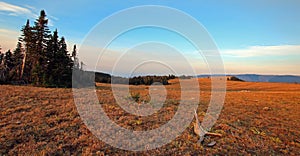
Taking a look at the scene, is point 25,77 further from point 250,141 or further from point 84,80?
point 250,141

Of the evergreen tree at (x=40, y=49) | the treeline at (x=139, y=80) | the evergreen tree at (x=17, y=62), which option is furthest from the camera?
the evergreen tree at (x=17, y=62)

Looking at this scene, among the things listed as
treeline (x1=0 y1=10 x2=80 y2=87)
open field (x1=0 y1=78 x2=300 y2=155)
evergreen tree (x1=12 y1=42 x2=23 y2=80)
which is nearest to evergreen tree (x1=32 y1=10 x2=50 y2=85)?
treeline (x1=0 y1=10 x2=80 y2=87)

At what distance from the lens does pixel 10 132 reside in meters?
8.03

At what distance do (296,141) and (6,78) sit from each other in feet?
141

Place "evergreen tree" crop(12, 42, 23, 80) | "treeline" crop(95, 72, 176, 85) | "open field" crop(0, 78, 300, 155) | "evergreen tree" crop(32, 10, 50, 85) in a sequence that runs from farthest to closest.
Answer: "evergreen tree" crop(12, 42, 23, 80)
"evergreen tree" crop(32, 10, 50, 85)
"treeline" crop(95, 72, 176, 85)
"open field" crop(0, 78, 300, 155)

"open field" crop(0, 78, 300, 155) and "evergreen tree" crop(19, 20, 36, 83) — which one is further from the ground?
"evergreen tree" crop(19, 20, 36, 83)

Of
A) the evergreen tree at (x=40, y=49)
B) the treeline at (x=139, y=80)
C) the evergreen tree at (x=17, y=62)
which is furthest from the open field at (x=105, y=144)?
the evergreen tree at (x=17, y=62)

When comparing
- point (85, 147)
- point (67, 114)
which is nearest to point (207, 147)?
point (85, 147)

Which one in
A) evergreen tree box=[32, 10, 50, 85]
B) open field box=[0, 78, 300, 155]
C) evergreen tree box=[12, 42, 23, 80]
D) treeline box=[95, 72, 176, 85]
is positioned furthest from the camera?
evergreen tree box=[12, 42, 23, 80]

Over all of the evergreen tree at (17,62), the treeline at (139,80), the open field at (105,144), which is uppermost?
the evergreen tree at (17,62)

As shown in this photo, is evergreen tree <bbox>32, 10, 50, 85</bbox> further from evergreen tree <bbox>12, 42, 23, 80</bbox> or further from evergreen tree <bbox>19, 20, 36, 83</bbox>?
evergreen tree <bbox>12, 42, 23, 80</bbox>

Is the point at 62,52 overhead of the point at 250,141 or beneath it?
overhead

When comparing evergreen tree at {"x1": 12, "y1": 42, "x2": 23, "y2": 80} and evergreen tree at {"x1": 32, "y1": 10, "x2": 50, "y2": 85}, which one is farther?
evergreen tree at {"x1": 12, "y1": 42, "x2": 23, "y2": 80}

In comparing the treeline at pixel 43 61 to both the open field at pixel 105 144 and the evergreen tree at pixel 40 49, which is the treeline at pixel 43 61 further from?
the open field at pixel 105 144
